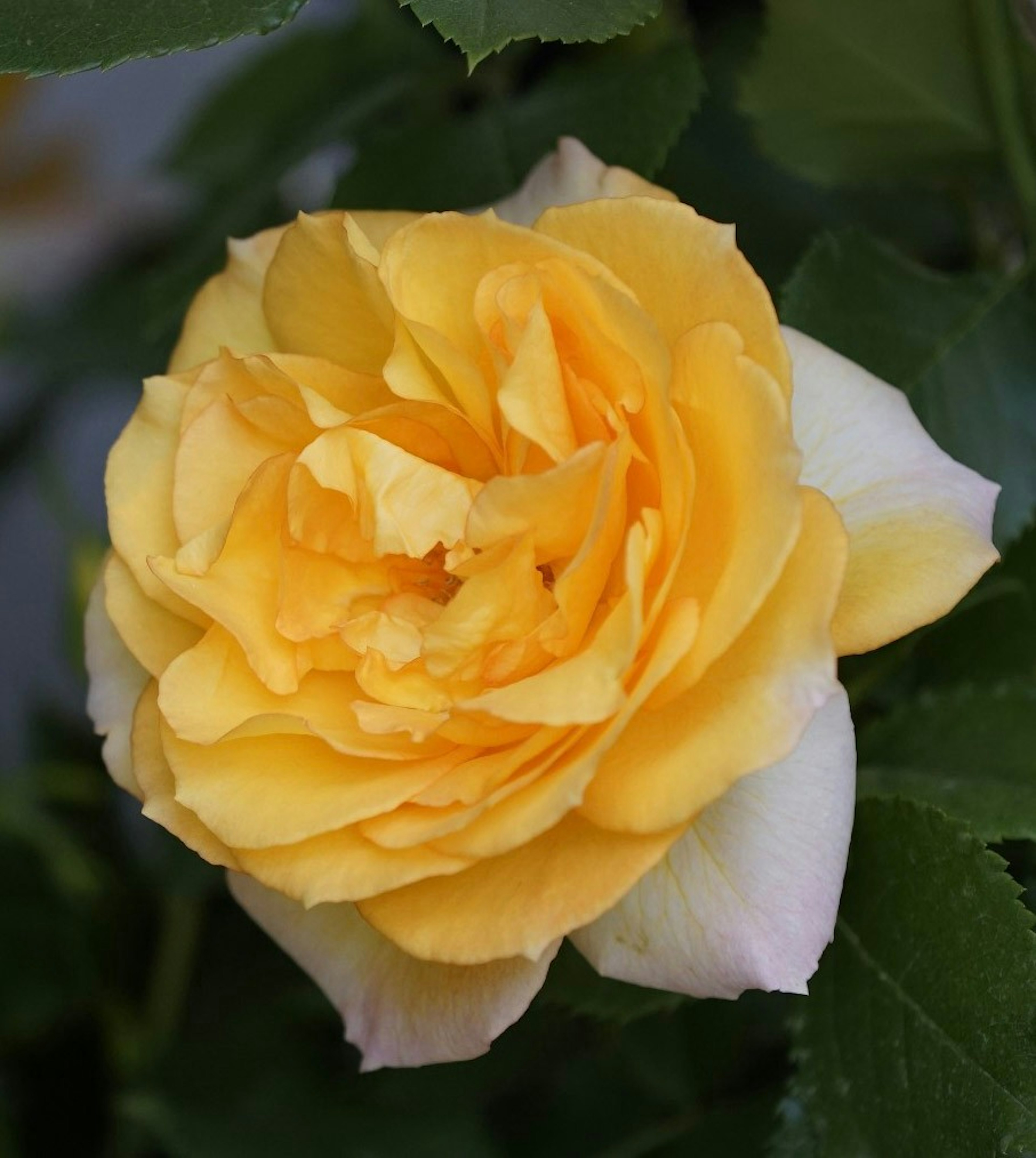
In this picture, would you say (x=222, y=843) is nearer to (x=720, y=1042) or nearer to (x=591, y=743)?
(x=591, y=743)

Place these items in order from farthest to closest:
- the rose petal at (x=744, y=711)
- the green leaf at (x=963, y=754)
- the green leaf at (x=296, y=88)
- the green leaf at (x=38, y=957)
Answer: the green leaf at (x=38, y=957), the green leaf at (x=296, y=88), the green leaf at (x=963, y=754), the rose petal at (x=744, y=711)

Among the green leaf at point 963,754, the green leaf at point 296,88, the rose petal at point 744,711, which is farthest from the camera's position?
the green leaf at point 296,88

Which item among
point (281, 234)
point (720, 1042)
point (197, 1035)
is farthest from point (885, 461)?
point (197, 1035)

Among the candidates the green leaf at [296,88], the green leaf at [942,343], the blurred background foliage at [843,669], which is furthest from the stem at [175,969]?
the green leaf at [942,343]

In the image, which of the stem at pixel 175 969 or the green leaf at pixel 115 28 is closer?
the green leaf at pixel 115 28

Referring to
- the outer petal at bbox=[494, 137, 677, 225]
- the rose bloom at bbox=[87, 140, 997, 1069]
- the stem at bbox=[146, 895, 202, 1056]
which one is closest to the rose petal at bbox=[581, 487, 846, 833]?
the rose bloom at bbox=[87, 140, 997, 1069]

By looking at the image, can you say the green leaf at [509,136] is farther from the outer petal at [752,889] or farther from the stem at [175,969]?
the stem at [175,969]

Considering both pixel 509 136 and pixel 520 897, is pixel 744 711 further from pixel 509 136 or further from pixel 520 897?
pixel 509 136
